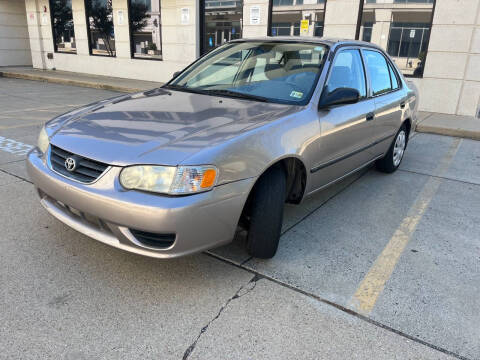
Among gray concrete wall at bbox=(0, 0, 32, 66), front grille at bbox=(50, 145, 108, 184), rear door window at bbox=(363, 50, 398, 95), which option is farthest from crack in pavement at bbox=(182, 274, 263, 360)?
gray concrete wall at bbox=(0, 0, 32, 66)

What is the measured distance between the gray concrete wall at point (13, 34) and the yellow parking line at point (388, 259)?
20056 mm

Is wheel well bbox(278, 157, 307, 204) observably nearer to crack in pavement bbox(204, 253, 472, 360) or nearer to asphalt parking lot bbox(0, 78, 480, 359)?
asphalt parking lot bbox(0, 78, 480, 359)

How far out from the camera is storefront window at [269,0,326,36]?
10569mm

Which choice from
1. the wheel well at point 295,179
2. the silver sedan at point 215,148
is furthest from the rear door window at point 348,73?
the wheel well at point 295,179

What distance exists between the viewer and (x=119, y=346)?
2127 mm

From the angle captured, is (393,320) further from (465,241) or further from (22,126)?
(22,126)

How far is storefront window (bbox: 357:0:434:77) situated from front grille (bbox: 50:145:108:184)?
9022 millimetres

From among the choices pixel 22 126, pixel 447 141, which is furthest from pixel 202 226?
pixel 447 141

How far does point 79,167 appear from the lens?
2.54 metres

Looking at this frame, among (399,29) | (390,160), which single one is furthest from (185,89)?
(399,29)

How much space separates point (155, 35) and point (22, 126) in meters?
7.90

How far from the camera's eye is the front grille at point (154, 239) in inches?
91.9

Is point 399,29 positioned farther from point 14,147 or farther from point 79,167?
point 79,167

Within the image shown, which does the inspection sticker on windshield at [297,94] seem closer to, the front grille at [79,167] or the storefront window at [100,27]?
the front grille at [79,167]
